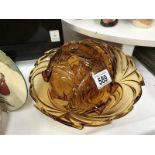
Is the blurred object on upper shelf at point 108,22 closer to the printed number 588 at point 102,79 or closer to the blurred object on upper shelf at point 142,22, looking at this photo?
the blurred object on upper shelf at point 142,22

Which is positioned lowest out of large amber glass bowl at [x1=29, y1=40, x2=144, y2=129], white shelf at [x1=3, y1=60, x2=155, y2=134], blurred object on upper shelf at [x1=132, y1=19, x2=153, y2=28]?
white shelf at [x1=3, y1=60, x2=155, y2=134]

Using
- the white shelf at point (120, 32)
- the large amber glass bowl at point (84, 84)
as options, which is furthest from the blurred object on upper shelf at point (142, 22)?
the large amber glass bowl at point (84, 84)

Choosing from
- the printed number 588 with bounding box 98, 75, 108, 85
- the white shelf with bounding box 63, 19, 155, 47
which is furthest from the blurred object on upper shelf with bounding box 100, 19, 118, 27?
the printed number 588 with bounding box 98, 75, 108, 85

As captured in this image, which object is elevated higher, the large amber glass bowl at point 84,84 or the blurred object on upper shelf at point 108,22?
the blurred object on upper shelf at point 108,22

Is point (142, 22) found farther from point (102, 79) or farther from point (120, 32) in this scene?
point (102, 79)

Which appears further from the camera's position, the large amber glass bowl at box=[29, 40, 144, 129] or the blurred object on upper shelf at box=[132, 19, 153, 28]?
the blurred object on upper shelf at box=[132, 19, 153, 28]

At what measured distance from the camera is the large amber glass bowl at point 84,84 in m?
0.48

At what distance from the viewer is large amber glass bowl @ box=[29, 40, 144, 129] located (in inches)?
18.8

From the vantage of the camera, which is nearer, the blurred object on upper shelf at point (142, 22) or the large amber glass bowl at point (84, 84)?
the large amber glass bowl at point (84, 84)

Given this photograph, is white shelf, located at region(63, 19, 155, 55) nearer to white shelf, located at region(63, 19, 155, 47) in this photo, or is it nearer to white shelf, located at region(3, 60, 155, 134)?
white shelf, located at region(63, 19, 155, 47)

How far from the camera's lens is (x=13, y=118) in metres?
0.54

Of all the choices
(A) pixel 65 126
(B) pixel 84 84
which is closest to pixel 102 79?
(B) pixel 84 84
